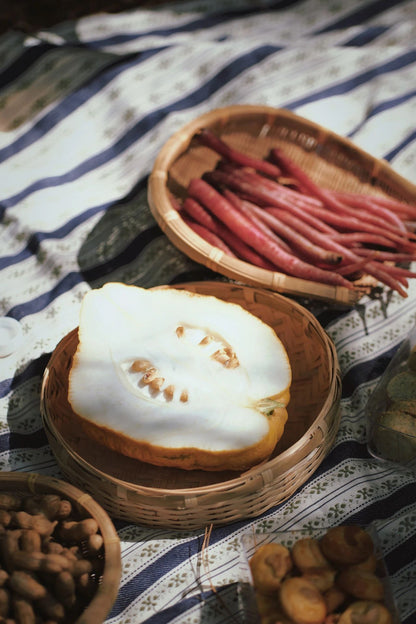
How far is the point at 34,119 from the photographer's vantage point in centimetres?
237

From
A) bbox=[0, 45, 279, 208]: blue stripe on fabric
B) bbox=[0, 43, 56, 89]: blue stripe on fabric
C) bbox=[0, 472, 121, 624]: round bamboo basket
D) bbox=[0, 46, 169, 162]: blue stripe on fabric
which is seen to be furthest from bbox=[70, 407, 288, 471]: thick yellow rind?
bbox=[0, 43, 56, 89]: blue stripe on fabric

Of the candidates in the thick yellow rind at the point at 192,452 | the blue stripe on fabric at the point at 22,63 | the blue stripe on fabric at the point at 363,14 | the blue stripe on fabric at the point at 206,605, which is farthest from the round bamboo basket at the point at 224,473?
the blue stripe on fabric at the point at 363,14

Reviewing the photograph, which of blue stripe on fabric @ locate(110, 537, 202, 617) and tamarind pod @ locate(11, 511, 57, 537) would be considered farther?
blue stripe on fabric @ locate(110, 537, 202, 617)

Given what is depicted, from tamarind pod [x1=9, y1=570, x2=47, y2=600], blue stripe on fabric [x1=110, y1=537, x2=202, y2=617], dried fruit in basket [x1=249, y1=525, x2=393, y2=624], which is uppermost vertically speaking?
tamarind pod [x1=9, y1=570, x2=47, y2=600]

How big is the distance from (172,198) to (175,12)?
4.86ft

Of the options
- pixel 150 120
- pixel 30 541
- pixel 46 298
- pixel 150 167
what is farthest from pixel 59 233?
pixel 30 541

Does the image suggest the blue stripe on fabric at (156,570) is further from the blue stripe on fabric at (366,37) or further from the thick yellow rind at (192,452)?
the blue stripe on fabric at (366,37)

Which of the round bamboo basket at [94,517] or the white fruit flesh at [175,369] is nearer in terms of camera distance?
the round bamboo basket at [94,517]

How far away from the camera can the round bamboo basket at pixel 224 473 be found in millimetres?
1293

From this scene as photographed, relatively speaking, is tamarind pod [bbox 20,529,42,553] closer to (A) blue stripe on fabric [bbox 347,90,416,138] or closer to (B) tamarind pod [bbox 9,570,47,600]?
(B) tamarind pod [bbox 9,570,47,600]

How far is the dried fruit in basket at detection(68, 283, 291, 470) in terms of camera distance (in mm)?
1318

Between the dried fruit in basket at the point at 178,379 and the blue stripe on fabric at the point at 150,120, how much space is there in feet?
2.74

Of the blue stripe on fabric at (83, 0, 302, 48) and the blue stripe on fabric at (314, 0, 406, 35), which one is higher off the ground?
the blue stripe on fabric at (83, 0, 302, 48)

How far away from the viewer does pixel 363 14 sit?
3.02 m
